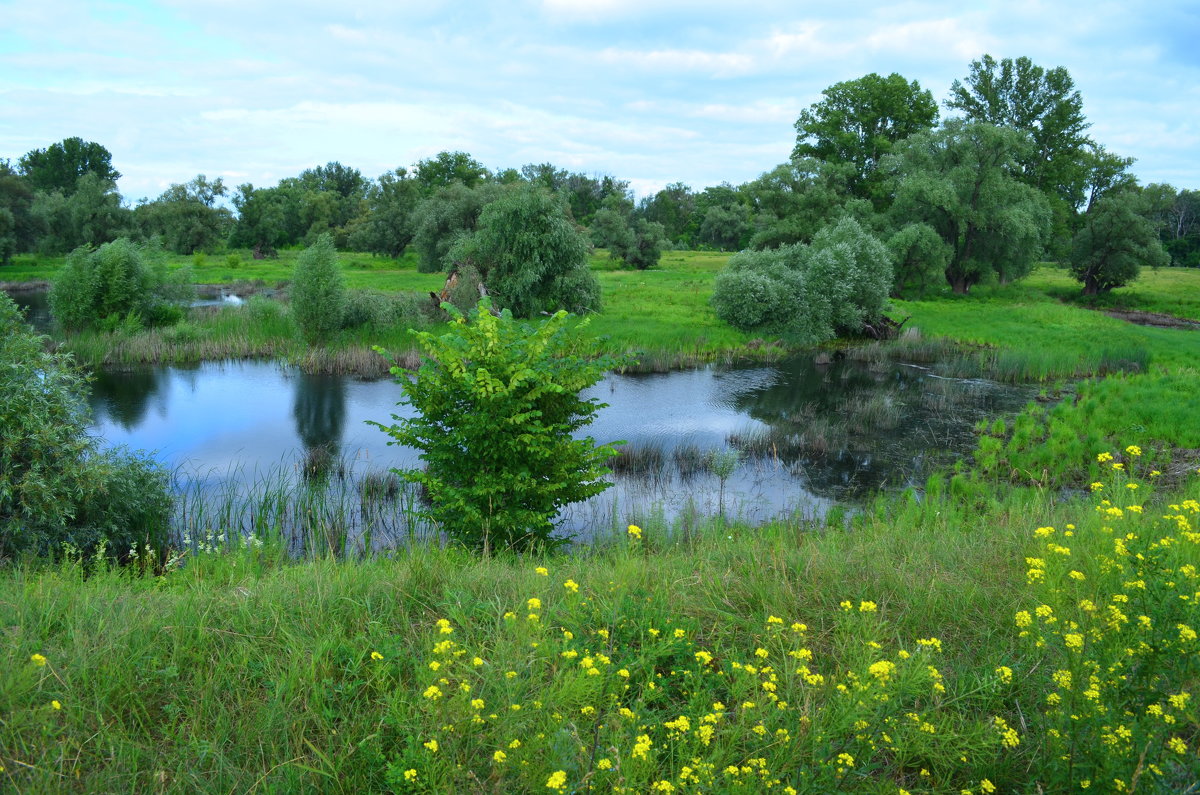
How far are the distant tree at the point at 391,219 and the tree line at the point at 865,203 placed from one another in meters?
0.11

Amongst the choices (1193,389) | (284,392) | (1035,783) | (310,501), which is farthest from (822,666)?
(284,392)

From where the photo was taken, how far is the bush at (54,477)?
8.35m

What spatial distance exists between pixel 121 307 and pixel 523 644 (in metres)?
28.4

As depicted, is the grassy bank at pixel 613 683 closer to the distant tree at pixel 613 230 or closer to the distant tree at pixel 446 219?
the distant tree at pixel 446 219

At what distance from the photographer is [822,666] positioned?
4305mm

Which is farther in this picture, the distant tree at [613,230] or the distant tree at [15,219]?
the distant tree at [613,230]

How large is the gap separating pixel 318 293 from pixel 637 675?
23.8 meters

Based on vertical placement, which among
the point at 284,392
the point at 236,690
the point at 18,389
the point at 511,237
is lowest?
the point at 284,392

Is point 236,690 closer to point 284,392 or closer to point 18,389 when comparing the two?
point 18,389

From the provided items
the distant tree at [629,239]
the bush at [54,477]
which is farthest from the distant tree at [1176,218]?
the bush at [54,477]

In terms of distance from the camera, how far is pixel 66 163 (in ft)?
299

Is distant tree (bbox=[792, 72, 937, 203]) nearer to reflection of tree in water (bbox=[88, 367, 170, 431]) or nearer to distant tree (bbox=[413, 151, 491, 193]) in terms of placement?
distant tree (bbox=[413, 151, 491, 193])

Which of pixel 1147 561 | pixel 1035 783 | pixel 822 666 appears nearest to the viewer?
pixel 1035 783

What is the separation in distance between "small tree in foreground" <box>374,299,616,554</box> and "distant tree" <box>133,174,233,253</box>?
59893 mm
